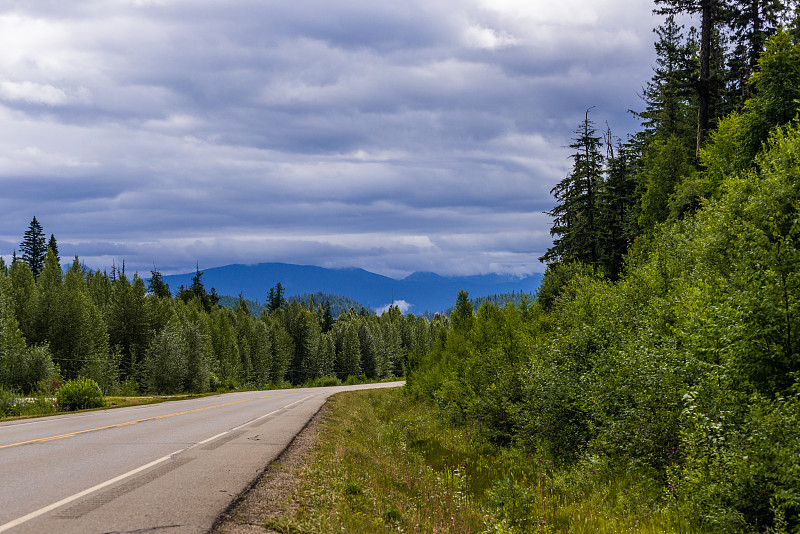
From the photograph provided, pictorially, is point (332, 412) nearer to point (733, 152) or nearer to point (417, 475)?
point (417, 475)

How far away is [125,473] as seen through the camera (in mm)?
8586

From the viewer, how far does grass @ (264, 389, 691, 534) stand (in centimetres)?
802

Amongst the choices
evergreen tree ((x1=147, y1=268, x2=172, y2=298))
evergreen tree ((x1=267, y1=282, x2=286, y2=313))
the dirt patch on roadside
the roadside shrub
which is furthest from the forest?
evergreen tree ((x1=267, y1=282, x2=286, y2=313))

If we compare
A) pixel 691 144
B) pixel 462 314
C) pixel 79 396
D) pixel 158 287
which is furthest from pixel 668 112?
pixel 158 287

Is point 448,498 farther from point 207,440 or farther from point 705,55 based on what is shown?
point 705,55

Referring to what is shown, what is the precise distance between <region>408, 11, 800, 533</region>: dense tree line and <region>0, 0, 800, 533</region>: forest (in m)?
0.06

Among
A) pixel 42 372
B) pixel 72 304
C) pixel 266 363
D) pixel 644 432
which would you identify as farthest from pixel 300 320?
pixel 644 432

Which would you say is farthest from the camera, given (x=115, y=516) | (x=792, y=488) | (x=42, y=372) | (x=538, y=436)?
(x=42, y=372)

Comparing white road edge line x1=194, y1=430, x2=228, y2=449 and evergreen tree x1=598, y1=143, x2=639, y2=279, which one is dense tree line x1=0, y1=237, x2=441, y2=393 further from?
evergreen tree x1=598, y1=143, x2=639, y2=279

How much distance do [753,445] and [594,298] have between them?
15069mm

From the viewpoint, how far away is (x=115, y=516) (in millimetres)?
6238

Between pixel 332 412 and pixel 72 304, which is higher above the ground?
pixel 72 304

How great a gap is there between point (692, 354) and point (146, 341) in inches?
2778

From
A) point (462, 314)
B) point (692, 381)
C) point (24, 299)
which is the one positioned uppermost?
point (24, 299)
